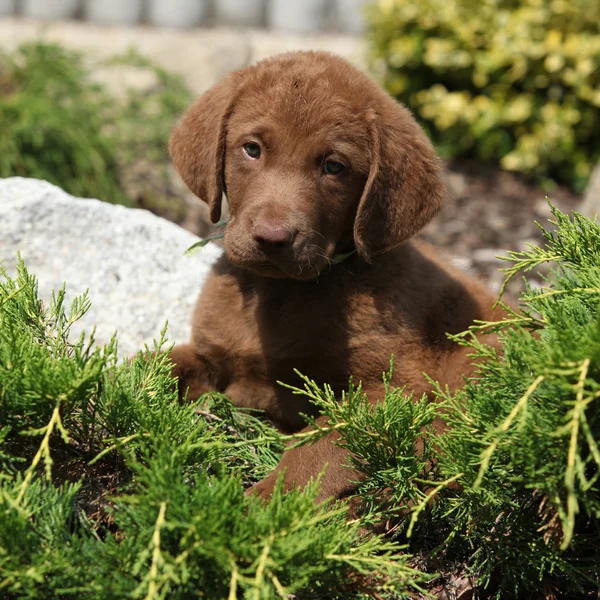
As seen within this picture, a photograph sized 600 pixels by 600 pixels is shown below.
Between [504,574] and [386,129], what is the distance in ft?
5.40

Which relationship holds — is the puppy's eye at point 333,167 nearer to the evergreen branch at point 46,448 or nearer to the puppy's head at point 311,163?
the puppy's head at point 311,163

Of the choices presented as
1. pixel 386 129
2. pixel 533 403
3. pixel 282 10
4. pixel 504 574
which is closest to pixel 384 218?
pixel 386 129

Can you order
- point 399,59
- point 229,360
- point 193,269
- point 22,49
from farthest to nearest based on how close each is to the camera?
point 399,59, point 22,49, point 193,269, point 229,360

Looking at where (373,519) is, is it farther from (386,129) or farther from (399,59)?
(399,59)

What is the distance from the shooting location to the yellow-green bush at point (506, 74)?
7.52 meters

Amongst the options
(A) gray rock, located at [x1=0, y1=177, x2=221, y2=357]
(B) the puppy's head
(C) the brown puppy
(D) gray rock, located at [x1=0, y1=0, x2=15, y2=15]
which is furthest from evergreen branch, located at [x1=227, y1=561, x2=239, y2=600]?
(D) gray rock, located at [x1=0, y1=0, x2=15, y2=15]

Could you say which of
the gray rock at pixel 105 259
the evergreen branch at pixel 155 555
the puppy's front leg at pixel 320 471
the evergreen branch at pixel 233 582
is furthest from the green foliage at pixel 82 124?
the evergreen branch at pixel 233 582

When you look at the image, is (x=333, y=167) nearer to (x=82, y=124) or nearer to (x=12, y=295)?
(x=12, y=295)

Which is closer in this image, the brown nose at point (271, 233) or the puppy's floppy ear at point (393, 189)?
the brown nose at point (271, 233)

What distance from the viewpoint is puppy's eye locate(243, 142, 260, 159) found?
3082 millimetres

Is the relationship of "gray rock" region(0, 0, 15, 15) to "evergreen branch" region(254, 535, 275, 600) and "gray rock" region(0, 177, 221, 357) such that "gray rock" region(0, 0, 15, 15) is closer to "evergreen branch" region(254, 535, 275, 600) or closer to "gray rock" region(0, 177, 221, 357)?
"gray rock" region(0, 177, 221, 357)


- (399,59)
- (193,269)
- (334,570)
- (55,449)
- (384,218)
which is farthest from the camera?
(399,59)

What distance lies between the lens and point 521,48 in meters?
7.49

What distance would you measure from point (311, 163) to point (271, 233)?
41 cm
